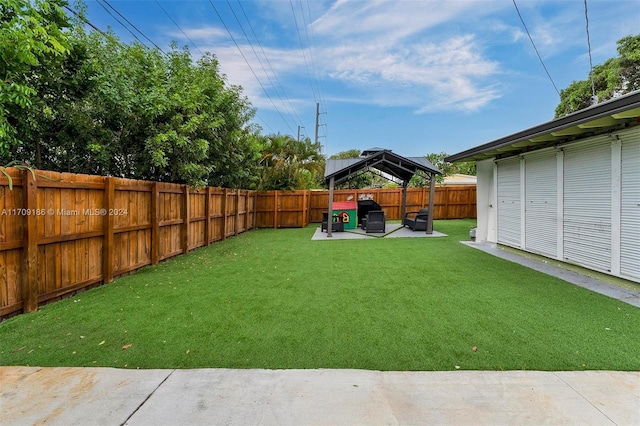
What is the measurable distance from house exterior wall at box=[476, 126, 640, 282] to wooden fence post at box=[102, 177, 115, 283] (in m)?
8.30

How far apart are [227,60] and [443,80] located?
32.6ft

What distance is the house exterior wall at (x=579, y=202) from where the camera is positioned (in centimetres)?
425

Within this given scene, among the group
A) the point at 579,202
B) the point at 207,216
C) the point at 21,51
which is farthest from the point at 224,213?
the point at 579,202

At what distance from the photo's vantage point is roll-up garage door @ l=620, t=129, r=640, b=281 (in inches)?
162

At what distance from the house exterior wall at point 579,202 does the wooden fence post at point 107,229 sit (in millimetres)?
8299

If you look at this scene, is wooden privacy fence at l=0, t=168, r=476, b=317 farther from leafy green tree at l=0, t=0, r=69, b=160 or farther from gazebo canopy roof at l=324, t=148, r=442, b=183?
gazebo canopy roof at l=324, t=148, r=442, b=183

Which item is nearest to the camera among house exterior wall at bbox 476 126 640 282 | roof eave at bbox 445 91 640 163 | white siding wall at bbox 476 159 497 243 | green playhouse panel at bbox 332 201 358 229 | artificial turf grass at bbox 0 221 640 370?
artificial turf grass at bbox 0 221 640 370

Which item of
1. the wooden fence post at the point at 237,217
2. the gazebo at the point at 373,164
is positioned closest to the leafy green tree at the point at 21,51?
the wooden fence post at the point at 237,217

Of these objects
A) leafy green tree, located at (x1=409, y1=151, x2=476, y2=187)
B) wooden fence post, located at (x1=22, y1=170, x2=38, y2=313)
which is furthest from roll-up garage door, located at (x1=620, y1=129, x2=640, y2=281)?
leafy green tree, located at (x1=409, y1=151, x2=476, y2=187)

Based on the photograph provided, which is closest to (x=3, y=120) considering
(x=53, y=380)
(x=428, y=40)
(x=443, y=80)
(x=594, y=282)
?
(x=53, y=380)

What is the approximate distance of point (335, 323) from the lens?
10.2 ft

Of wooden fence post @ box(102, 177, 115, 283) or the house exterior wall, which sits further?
wooden fence post @ box(102, 177, 115, 283)

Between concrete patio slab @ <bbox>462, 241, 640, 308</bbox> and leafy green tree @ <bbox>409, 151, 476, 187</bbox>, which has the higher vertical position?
leafy green tree @ <bbox>409, 151, 476, 187</bbox>

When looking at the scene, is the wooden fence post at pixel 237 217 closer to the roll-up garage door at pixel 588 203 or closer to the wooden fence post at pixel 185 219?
the wooden fence post at pixel 185 219
